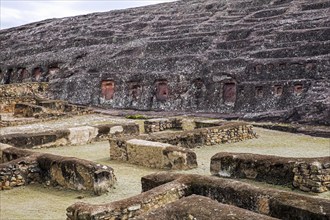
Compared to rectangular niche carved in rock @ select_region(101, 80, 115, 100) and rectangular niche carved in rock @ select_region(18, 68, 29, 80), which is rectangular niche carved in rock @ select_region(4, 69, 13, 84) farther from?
rectangular niche carved in rock @ select_region(101, 80, 115, 100)

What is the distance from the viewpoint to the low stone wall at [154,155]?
50.9ft

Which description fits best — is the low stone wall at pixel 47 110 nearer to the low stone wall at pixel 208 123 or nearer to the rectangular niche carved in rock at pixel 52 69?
the low stone wall at pixel 208 123

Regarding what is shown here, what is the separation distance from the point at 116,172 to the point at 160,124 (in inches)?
394

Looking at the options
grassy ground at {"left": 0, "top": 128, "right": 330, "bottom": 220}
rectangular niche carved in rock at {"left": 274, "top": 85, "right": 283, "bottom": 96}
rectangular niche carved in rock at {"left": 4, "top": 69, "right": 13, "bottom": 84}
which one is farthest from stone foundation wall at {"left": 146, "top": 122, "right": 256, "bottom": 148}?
rectangular niche carved in rock at {"left": 4, "top": 69, "right": 13, "bottom": 84}

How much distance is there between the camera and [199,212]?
7.25 meters

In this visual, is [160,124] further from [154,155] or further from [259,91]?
[259,91]

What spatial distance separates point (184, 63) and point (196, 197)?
31.4 m

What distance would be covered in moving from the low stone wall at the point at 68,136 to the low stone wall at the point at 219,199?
424 inches

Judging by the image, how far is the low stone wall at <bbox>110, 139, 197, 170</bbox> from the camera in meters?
15.5

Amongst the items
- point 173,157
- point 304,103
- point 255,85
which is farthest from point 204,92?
point 173,157

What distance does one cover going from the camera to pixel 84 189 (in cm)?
1307

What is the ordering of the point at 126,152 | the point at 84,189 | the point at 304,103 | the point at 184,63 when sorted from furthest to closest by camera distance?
the point at 184,63 → the point at 304,103 → the point at 126,152 → the point at 84,189

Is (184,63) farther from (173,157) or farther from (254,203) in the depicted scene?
(254,203)

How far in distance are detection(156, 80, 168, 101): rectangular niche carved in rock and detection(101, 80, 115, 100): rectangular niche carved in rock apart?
464cm
